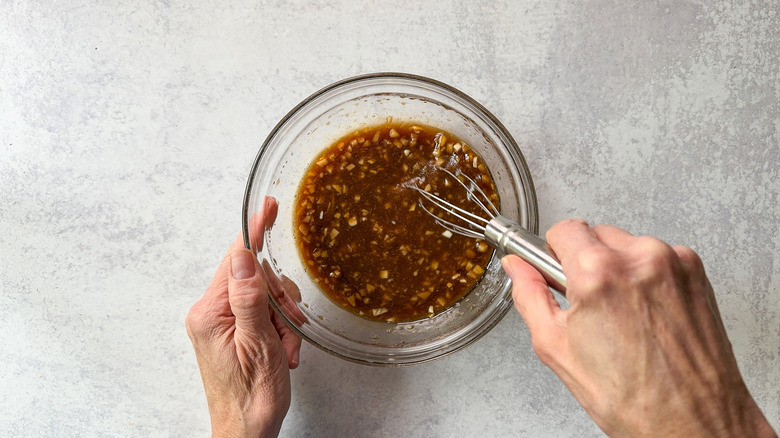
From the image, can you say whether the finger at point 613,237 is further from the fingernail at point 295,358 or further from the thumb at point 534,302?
the fingernail at point 295,358

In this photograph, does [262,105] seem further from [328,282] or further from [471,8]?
[471,8]

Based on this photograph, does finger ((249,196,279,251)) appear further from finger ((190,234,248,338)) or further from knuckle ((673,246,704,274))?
knuckle ((673,246,704,274))

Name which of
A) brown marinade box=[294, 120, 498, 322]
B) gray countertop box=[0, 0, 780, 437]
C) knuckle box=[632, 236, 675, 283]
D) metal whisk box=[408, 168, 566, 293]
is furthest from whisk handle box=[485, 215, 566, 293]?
gray countertop box=[0, 0, 780, 437]

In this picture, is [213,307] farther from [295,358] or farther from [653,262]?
[653,262]

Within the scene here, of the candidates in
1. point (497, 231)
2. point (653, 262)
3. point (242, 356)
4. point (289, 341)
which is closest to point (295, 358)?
point (289, 341)

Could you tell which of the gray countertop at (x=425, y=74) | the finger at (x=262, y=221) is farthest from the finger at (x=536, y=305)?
the finger at (x=262, y=221)

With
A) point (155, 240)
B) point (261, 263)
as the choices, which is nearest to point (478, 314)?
point (261, 263)
